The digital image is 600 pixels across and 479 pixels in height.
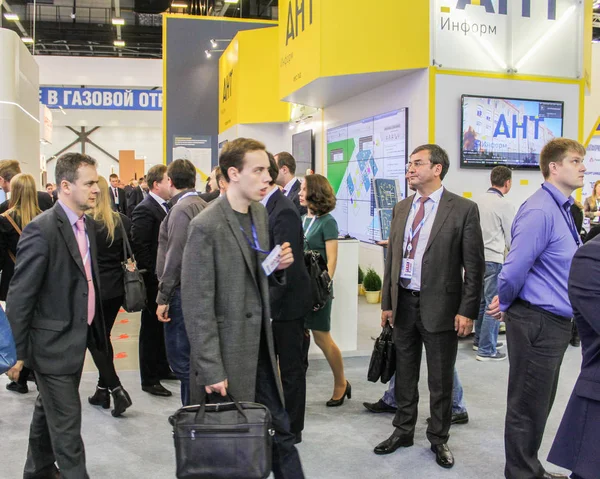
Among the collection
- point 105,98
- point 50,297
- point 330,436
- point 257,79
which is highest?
point 105,98

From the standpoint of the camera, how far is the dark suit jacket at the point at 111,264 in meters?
3.94

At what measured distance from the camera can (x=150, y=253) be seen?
4.58m

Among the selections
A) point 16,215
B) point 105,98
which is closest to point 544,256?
point 16,215

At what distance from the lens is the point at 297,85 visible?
709 cm

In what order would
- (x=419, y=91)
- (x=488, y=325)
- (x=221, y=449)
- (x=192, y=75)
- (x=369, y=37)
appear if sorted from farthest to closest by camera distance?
(x=192, y=75), (x=419, y=91), (x=369, y=37), (x=488, y=325), (x=221, y=449)

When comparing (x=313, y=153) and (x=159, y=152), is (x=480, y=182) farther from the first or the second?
(x=159, y=152)

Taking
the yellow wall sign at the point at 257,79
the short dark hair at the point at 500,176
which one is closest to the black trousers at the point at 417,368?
the short dark hair at the point at 500,176

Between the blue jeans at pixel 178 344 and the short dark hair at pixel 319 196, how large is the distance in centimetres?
100

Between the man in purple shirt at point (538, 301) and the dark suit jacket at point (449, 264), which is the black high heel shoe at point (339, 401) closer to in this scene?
the dark suit jacket at point (449, 264)

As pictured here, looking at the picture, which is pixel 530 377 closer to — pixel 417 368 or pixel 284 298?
pixel 417 368

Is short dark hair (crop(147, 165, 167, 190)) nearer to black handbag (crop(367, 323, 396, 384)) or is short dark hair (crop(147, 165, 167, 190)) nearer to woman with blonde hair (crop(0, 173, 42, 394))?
woman with blonde hair (crop(0, 173, 42, 394))

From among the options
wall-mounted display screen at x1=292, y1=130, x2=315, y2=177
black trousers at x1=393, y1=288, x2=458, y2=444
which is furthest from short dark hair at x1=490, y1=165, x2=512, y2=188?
wall-mounted display screen at x1=292, y1=130, x2=315, y2=177

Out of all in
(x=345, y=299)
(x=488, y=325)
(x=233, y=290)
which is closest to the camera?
(x=233, y=290)

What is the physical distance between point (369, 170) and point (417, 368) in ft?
14.5
